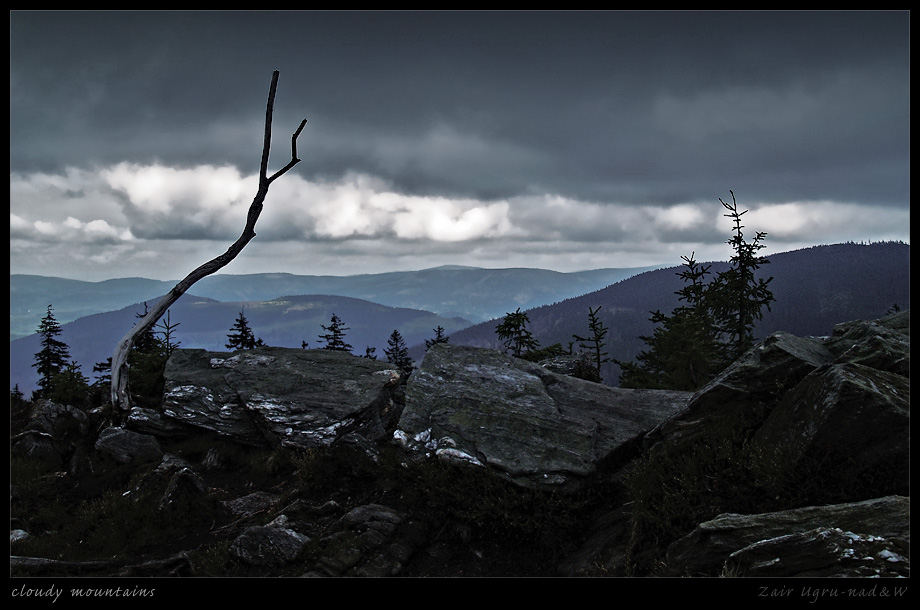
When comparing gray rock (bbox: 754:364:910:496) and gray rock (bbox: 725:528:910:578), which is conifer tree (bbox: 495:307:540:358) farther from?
gray rock (bbox: 725:528:910:578)

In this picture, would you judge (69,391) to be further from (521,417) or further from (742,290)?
(742,290)

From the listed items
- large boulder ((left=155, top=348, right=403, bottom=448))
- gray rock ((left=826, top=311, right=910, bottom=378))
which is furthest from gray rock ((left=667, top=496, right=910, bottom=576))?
large boulder ((left=155, top=348, right=403, bottom=448))

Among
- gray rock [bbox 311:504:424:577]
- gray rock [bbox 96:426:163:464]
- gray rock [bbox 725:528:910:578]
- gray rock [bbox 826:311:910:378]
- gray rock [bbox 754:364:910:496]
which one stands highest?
gray rock [bbox 826:311:910:378]

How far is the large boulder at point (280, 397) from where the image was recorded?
13.7 metres

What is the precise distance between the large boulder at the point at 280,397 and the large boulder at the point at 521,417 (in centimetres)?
251

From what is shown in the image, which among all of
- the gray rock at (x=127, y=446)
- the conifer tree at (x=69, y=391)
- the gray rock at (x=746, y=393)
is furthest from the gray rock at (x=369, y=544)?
the conifer tree at (x=69, y=391)

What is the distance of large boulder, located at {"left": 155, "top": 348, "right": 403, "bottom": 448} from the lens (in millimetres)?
13680

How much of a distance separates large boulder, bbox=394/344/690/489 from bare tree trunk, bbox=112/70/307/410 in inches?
317

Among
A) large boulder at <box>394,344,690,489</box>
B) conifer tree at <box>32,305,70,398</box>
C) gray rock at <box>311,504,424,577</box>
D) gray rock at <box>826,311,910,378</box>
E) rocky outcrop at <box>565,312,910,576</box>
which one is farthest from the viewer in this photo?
conifer tree at <box>32,305,70,398</box>

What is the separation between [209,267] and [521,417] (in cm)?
1195

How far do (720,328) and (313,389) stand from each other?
23868mm

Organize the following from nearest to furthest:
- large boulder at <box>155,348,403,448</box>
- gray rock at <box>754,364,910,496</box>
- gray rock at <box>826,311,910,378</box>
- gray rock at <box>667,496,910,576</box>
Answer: gray rock at <box>667,496,910,576</box>
gray rock at <box>754,364,910,496</box>
gray rock at <box>826,311,910,378</box>
large boulder at <box>155,348,403,448</box>

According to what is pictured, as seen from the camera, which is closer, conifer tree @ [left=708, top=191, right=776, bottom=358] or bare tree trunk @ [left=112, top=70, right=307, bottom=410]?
bare tree trunk @ [left=112, top=70, right=307, bottom=410]

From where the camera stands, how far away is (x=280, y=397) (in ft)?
47.6
